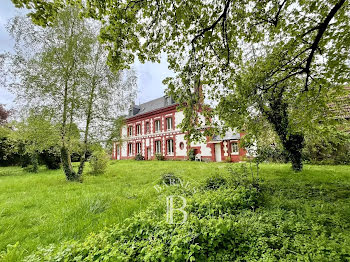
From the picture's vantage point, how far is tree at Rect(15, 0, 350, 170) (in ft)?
12.3

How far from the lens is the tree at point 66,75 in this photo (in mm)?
6598

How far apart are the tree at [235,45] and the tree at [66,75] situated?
263 cm

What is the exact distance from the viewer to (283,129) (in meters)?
6.64

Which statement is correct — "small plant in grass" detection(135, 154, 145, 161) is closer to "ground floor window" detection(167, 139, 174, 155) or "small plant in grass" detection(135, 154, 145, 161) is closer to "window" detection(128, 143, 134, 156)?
"window" detection(128, 143, 134, 156)

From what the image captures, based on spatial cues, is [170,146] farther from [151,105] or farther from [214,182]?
[214,182]

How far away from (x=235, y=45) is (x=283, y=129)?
400 cm

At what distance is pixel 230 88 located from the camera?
521 centimetres

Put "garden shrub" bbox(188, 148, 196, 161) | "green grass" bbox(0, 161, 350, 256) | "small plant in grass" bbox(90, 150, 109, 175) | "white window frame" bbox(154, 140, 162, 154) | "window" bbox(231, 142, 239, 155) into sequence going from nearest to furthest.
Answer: "green grass" bbox(0, 161, 350, 256), "small plant in grass" bbox(90, 150, 109, 175), "window" bbox(231, 142, 239, 155), "garden shrub" bbox(188, 148, 196, 161), "white window frame" bbox(154, 140, 162, 154)

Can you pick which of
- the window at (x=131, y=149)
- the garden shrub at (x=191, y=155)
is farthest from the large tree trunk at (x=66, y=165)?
the window at (x=131, y=149)

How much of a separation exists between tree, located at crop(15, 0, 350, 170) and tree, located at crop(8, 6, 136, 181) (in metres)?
2.63

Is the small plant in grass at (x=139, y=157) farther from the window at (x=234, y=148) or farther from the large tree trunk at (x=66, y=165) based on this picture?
the large tree trunk at (x=66, y=165)

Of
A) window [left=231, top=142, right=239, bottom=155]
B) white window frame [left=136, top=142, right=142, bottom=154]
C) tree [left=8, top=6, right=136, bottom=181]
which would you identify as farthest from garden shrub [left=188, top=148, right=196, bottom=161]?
tree [left=8, top=6, right=136, bottom=181]

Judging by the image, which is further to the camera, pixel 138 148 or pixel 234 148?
pixel 138 148

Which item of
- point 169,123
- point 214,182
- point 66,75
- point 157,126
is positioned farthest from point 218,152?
point 66,75
